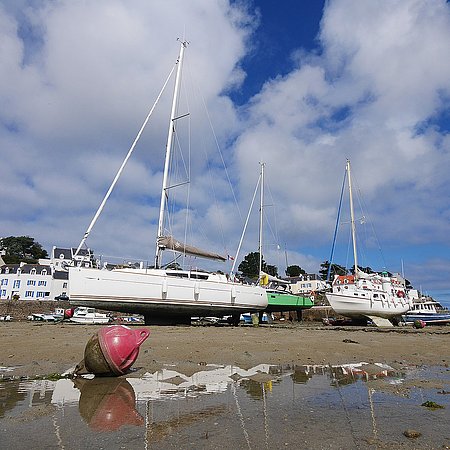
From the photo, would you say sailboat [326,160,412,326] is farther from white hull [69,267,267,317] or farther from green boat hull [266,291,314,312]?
white hull [69,267,267,317]

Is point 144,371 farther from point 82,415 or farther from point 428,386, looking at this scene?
point 428,386

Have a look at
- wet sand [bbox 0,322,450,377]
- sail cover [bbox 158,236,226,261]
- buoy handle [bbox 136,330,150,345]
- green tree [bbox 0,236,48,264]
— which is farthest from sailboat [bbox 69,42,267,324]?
green tree [bbox 0,236,48,264]

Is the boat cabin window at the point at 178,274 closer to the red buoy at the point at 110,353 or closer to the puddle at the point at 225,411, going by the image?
the puddle at the point at 225,411

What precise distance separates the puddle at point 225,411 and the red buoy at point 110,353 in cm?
26

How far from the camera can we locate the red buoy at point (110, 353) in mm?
8500

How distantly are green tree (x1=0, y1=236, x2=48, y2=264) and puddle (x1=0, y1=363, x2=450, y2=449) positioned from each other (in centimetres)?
13904

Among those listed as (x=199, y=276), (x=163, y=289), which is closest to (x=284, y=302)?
(x=199, y=276)

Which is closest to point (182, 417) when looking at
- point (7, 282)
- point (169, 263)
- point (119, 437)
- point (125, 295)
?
point (119, 437)

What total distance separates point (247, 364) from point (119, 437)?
6.41m

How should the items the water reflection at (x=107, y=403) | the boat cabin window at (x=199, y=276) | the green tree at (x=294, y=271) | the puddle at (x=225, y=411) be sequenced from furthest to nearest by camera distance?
the green tree at (x=294, y=271) < the boat cabin window at (x=199, y=276) < the water reflection at (x=107, y=403) < the puddle at (x=225, y=411)

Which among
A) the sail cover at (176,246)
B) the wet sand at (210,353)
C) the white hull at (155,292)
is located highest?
the sail cover at (176,246)

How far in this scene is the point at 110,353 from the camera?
851cm

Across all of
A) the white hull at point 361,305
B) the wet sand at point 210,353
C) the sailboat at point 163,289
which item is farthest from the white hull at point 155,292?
the white hull at point 361,305

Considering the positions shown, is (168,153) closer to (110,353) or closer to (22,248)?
(110,353)
